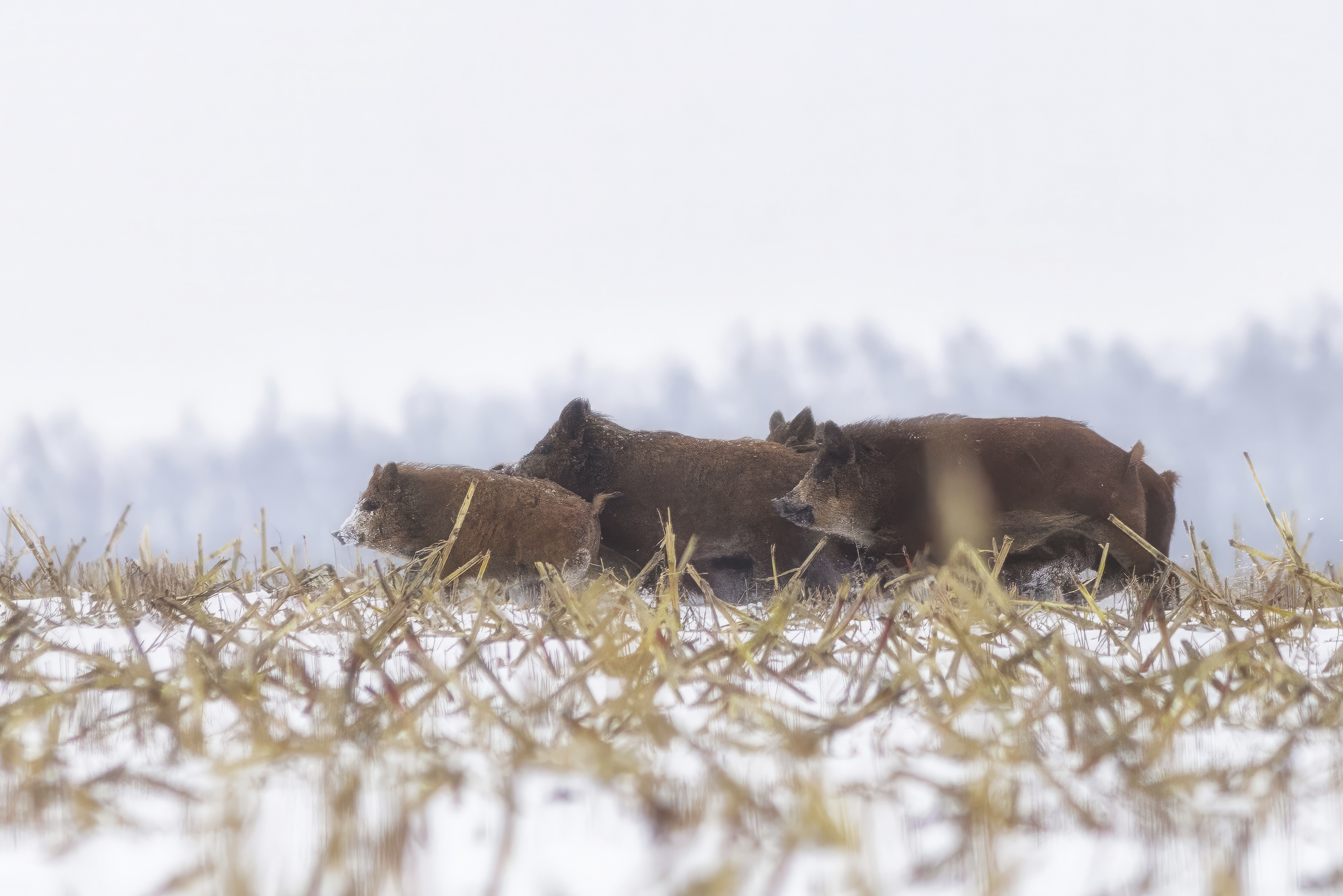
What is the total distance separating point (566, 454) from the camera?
5.02 metres

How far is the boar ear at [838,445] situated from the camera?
4.21 metres

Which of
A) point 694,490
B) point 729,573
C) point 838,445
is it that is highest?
point 838,445

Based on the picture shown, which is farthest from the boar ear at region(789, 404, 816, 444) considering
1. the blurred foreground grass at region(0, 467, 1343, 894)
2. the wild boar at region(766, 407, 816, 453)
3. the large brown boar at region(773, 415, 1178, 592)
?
the blurred foreground grass at region(0, 467, 1343, 894)

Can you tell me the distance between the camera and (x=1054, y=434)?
414 centimetres

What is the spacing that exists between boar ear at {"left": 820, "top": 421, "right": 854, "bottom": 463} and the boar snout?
0.27 meters

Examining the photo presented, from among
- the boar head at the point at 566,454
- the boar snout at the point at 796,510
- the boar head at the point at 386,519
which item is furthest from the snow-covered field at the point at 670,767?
the boar head at the point at 566,454

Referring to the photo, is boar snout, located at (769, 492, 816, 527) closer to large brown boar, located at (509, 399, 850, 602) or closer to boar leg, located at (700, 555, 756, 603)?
large brown boar, located at (509, 399, 850, 602)

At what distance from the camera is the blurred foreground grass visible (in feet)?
2.98

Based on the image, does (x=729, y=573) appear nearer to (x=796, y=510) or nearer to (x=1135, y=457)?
(x=796, y=510)

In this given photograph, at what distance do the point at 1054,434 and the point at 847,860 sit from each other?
3.66m

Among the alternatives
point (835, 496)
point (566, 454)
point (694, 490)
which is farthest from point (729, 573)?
point (566, 454)

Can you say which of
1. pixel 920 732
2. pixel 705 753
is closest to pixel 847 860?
pixel 705 753

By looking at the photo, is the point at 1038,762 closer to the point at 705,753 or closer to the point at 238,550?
the point at 705,753

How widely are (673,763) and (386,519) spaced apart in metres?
3.55
